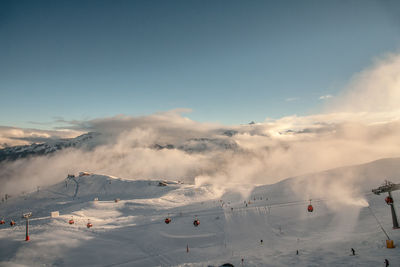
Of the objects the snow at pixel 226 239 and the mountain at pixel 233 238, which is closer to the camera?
the snow at pixel 226 239

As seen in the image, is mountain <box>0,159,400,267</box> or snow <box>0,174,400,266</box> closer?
snow <box>0,174,400,266</box>

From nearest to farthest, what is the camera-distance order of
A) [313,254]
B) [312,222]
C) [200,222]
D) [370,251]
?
[370,251]
[313,254]
[312,222]
[200,222]

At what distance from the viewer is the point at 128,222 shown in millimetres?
55969

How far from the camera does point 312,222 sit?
46906mm

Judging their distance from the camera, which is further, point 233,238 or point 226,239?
point 233,238

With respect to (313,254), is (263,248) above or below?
below

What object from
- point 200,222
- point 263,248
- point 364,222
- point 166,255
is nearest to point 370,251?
point 263,248

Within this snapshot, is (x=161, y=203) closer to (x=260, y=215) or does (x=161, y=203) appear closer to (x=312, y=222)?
(x=260, y=215)

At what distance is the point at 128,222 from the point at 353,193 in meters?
57.1

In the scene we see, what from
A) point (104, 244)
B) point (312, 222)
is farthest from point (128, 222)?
point (312, 222)

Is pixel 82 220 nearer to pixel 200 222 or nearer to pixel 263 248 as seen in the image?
pixel 200 222

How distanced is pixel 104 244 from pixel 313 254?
108 feet

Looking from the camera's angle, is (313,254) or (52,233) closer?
(313,254)

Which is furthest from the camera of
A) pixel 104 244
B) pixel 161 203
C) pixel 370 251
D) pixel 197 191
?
pixel 197 191
